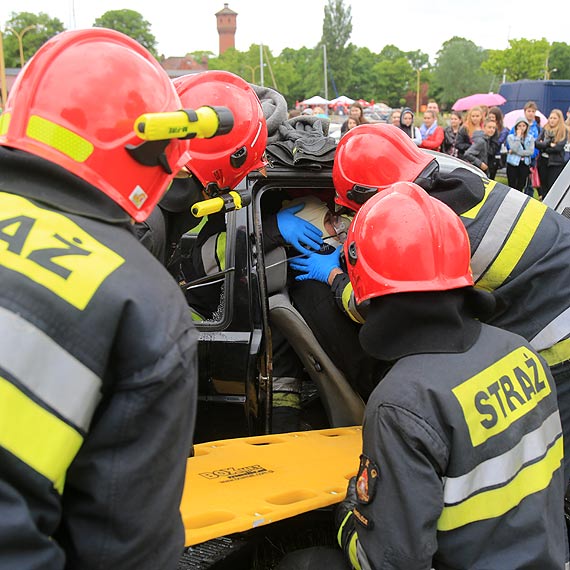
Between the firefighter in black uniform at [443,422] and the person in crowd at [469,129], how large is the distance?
10.3m

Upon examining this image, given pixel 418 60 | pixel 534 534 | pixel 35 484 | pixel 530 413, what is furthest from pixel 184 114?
pixel 418 60

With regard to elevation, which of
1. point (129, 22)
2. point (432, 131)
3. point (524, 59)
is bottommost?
point (432, 131)

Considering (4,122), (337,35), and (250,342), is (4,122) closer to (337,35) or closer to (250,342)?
(250,342)

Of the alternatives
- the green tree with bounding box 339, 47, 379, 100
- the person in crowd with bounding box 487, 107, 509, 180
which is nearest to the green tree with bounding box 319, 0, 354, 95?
the green tree with bounding box 339, 47, 379, 100

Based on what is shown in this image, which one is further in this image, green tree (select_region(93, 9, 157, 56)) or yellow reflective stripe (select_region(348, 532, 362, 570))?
green tree (select_region(93, 9, 157, 56))

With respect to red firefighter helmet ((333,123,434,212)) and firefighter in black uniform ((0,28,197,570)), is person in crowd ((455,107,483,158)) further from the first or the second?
firefighter in black uniform ((0,28,197,570))

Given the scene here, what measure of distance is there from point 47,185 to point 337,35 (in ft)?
317

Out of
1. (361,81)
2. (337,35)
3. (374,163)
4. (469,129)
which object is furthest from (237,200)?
(337,35)

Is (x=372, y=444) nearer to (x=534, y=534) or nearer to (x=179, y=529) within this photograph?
(x=534, y=534)

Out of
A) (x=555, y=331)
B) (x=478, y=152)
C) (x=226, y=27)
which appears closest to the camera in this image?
(x=555, y=331)

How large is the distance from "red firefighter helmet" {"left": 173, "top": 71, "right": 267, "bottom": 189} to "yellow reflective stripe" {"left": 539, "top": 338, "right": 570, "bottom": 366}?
58.2 inches

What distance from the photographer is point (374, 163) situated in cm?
295

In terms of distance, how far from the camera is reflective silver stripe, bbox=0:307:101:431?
1.06 meters

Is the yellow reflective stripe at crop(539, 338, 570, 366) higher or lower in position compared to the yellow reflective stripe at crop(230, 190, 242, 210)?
lower
